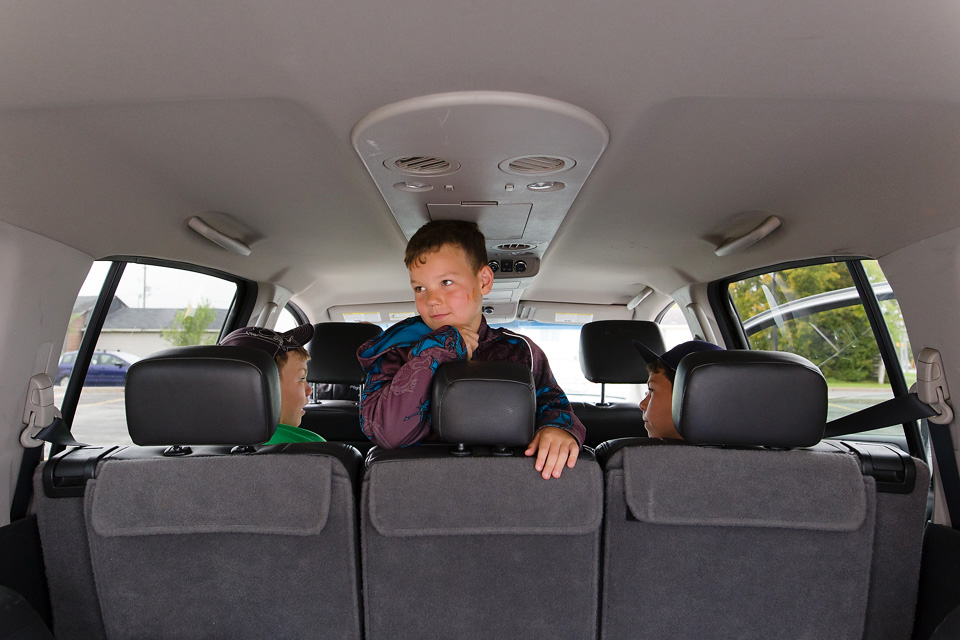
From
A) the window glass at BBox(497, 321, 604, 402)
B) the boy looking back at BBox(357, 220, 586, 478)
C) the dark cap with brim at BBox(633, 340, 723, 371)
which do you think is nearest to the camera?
the boy looking back at BBox(357, 220, 586, 478)

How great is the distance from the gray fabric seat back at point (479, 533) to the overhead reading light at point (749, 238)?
154 centimetres

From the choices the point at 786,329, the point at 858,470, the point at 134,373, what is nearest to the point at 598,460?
the point at 858,470

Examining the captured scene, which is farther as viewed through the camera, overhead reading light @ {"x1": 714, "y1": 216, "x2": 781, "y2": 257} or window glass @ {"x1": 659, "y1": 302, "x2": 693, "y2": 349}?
window glass @ {"x1": 659, "y1": 302, "x2": 693, "y2": 349}

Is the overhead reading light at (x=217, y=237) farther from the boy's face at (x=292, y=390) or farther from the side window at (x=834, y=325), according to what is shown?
the side window at (x=834, y=325)

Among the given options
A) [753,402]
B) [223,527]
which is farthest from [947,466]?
[223,527]

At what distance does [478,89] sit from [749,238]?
180 centimetres

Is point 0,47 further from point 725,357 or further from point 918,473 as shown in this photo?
point 918,473

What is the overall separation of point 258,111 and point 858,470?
182cm

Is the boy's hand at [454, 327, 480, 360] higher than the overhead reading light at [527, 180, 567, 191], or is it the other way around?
the overhead reading light at [527, 180, 567, 191]

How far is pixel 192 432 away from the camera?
152cm

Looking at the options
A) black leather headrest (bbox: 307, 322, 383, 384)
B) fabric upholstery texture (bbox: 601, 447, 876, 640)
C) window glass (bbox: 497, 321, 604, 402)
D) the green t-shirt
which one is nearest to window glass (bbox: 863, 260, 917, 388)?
fabric upholstery texture (bbox: 601, 447, 876, 640)

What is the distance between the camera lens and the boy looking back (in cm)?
175

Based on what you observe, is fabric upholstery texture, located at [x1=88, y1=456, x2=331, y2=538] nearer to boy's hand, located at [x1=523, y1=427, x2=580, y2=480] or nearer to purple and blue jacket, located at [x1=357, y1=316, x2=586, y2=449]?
purple and blue jacket, located at [x1=357, y1=316, x2=586, y2=449]

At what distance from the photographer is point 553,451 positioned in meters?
1.61
